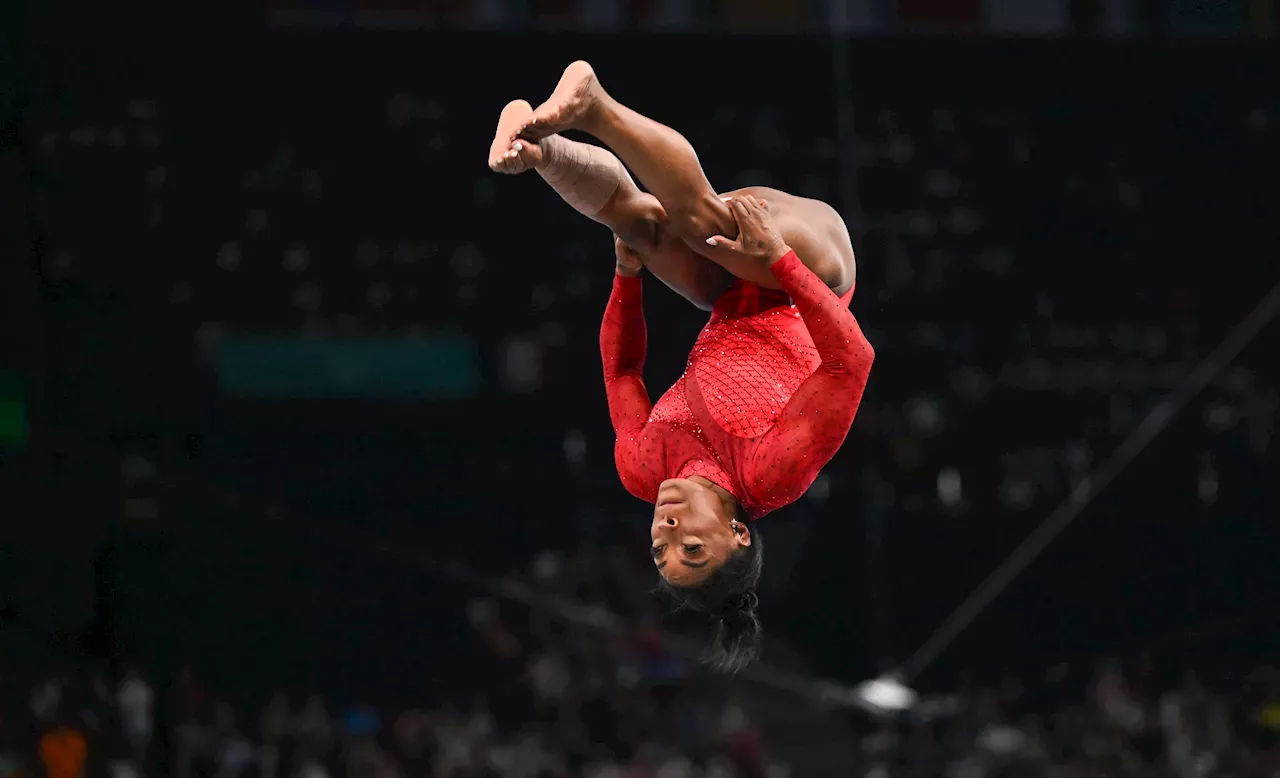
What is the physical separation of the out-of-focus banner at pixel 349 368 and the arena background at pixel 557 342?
0.04 ft

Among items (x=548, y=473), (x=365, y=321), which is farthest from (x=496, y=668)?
(x=365, y=321)

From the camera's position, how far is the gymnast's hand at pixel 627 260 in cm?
309

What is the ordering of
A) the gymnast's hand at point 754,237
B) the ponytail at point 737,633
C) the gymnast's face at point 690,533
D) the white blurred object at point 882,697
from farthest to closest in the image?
the white blurred object at point 882,697
the ponytail at point 737,633
the gymnast's hand at point 754,237
the gymnast's face at point 690,533

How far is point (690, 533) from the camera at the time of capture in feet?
8.84

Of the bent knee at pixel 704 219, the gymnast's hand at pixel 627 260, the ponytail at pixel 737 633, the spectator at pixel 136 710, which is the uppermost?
the bent knee at pixel 704 219

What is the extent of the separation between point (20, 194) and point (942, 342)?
3.46m

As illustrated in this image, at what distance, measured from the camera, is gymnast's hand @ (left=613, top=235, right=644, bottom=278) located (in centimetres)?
309

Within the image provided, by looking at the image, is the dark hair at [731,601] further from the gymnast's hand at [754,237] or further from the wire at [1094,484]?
the wire at [1094,484]

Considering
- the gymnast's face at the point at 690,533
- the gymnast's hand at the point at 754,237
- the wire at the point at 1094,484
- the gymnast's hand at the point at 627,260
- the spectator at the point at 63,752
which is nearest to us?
the gymnast's face at the point at 690,533

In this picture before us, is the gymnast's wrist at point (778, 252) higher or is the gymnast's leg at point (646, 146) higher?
the gymnast's leg at point (646, 146)

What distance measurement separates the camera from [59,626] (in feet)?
17.8

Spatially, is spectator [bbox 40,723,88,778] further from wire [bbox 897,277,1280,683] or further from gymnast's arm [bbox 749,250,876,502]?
gymnast's arm [bbox 749,250,876,502]

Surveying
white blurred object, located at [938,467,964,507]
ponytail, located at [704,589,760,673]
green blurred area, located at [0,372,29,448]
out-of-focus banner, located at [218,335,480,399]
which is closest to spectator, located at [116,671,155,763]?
green blurred area, located at [0,372,29,448]

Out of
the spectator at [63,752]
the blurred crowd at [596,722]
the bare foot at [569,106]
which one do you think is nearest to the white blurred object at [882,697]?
the blurred crowd at [596,722]
